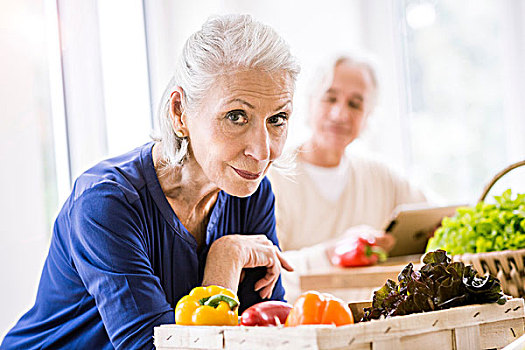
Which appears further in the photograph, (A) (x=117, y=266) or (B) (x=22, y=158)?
(B) (x=22, y=158)

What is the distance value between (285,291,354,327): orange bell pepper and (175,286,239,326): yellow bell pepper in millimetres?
104

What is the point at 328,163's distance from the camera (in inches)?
129

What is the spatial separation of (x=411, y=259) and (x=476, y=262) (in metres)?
0.90

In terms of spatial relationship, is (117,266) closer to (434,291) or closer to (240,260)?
(240,260)

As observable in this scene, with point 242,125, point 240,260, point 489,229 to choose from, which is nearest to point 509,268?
point 489,229

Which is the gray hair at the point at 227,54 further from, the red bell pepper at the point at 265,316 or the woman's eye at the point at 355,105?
the woman's eye at the point at 355,105

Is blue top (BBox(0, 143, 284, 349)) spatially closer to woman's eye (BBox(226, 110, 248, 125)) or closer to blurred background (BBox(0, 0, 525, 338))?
woman's eye (BBox(226, 110, 248, 125))

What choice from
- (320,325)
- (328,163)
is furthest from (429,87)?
(320,325)

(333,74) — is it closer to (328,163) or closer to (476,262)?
(328,163)

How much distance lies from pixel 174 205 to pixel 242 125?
29 cm

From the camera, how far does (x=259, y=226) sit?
1732mm

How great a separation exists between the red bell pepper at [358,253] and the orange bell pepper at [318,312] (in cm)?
154

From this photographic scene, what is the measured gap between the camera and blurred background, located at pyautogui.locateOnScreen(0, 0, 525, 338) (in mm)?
2000

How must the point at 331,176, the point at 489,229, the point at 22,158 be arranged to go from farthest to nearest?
the point at 331,176 → the point at 22,158 → the point at 489,229
